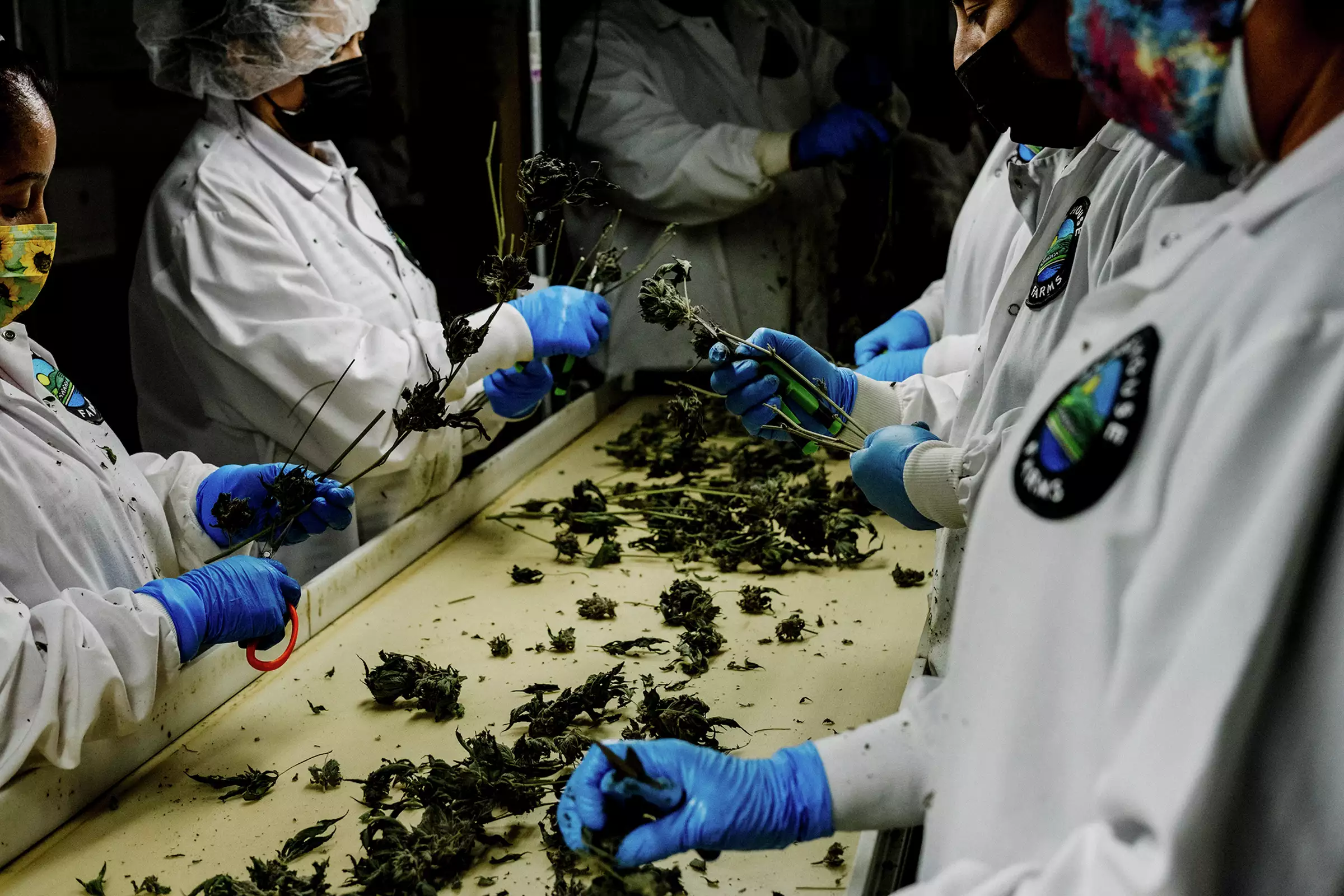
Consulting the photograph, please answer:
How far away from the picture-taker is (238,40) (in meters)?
2.65

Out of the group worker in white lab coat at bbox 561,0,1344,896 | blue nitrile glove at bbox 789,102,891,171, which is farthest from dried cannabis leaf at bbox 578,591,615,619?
blue nitrile glove at bbox 789,102,891,171

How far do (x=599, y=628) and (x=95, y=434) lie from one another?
105 centimetres

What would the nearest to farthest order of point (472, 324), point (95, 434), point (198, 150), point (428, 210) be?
point (95, 434) → point (198, 150) → point (472, 324) → point (428, 210)

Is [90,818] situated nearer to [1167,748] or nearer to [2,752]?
[2,752]

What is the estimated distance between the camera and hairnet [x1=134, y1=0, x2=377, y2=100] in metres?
2.62

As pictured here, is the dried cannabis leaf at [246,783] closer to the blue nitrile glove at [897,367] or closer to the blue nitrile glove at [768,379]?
the blue nitrile glove at [768,379]

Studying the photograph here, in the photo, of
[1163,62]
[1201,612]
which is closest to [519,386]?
[1163,62]

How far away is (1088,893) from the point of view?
0.91 meters

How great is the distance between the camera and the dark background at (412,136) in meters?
2.88

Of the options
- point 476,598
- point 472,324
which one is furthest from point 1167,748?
→ point 472,324

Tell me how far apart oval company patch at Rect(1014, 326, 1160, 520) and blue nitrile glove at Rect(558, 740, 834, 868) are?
42 centimetres

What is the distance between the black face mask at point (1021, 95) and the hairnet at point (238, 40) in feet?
5.10

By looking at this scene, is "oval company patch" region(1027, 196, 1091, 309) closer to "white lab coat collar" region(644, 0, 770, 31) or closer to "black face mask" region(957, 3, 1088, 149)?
"black face mask" region(957, 3, 1088, 149)

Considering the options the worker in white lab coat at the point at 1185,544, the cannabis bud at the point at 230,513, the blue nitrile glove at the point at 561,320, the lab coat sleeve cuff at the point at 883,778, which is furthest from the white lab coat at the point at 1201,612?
the blue nitrile glove at the point at 561,320
